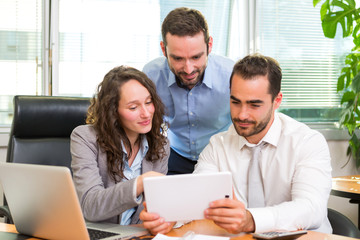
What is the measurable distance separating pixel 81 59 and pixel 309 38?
6.86 feet

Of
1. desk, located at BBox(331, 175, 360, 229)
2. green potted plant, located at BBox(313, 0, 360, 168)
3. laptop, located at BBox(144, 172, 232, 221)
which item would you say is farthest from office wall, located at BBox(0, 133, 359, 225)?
laptop, located at BBox(144, 172, 232, 221)

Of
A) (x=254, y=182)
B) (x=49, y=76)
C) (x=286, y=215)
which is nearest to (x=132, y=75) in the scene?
(x=254, y=182)

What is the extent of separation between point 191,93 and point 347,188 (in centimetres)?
105

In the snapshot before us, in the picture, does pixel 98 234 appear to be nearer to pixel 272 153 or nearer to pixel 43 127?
pixel 272 153

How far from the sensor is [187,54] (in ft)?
7.24

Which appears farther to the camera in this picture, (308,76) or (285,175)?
(308,76)

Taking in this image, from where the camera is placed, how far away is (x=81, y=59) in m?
3.75

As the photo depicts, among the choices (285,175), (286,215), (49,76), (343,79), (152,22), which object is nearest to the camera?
(286,215)

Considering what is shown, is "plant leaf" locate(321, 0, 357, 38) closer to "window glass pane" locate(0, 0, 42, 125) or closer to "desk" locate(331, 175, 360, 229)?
"desk" locate(331, 175, 360, 229)

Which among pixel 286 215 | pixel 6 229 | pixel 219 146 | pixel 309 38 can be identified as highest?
pixel 309 38

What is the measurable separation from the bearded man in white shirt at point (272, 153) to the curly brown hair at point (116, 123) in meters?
0.24

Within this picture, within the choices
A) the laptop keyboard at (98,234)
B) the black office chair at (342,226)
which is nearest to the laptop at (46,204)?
the laptop keyboard at (98,234)

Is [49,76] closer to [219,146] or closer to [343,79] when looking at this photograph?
[219,146]

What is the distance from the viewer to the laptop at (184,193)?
4.68 ft
